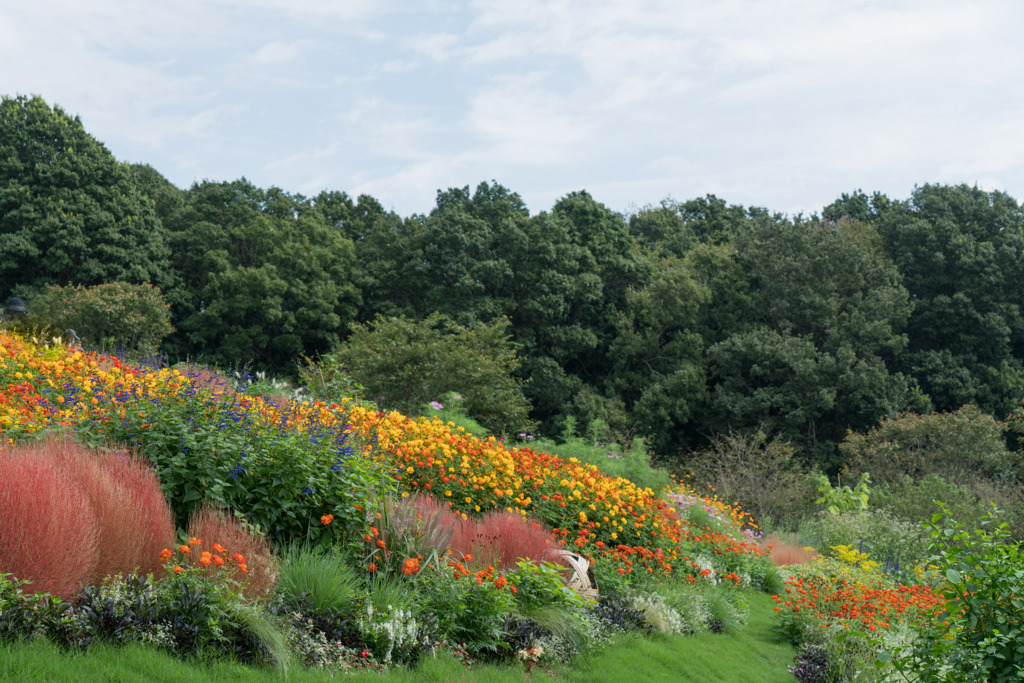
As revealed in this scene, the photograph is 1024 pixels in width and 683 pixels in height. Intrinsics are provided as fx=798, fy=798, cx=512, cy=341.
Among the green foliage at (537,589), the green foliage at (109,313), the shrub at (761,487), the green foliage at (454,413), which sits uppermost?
the green foliage at (109,313)

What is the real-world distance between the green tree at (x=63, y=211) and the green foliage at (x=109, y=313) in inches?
152

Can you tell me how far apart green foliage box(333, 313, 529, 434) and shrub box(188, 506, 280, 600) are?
1020 centimetres

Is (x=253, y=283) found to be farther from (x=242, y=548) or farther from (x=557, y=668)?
(x=557, y=668)

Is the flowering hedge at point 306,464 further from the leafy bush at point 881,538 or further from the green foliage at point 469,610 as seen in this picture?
the leafy bush at point 881,538

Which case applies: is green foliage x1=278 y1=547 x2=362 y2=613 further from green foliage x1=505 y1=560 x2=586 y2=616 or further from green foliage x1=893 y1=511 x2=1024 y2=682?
green foliage x1=893 y1=511 x2=1024 y2=682

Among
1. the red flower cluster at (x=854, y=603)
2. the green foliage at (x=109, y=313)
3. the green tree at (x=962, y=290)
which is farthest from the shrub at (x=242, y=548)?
the green tree at (x=962, y=290)

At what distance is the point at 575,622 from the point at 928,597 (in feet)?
14.1

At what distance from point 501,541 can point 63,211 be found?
2562 cm

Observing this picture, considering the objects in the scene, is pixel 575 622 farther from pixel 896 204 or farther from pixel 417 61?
pixel 896 204

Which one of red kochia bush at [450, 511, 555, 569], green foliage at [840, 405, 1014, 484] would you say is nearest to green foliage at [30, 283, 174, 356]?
red kochia bush at [450, 511, 555, 569]

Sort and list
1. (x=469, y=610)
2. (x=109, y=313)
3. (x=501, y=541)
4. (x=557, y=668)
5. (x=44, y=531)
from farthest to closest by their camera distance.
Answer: (x=109, y=313)
(x=501, y=541)
(x=557, y=668)
(x=469, y=610)
(x=44, y=531)

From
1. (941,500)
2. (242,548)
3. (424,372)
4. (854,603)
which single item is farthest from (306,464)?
(941,500)

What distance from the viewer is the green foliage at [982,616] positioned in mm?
3748

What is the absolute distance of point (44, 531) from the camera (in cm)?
374
